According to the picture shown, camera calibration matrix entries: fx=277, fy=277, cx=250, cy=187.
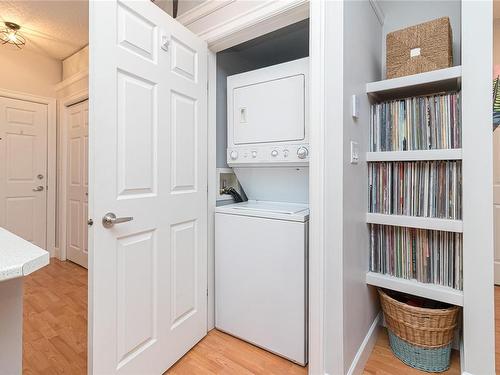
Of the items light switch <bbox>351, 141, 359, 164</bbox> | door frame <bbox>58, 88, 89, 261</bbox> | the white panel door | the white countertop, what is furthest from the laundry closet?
door frame <bbox>58, 88, 89, 261</bbox>

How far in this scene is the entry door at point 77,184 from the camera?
317cm

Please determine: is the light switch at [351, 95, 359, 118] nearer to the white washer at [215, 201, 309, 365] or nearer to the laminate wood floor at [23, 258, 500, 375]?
the white washer at [215, 201, 309, 365]

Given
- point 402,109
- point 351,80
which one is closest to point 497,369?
point 402,109

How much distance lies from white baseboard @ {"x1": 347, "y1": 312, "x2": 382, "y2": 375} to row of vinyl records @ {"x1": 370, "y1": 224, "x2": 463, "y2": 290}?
0.41 m

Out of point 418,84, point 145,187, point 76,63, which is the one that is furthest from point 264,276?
point 76,63

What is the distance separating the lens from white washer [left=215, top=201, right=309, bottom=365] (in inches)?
61.3

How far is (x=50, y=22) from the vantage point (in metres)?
2.71

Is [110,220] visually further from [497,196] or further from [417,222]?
[497,196]

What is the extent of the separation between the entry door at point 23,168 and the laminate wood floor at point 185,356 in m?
1.47

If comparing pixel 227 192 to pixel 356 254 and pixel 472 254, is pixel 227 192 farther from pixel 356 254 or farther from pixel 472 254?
pixel 472 254

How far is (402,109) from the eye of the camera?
5.11ft

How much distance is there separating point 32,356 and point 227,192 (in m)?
1.53

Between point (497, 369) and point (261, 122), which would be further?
point (261, 122)

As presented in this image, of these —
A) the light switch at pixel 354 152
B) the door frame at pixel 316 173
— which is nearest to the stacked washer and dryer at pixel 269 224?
the door frame at pixel 316 173
